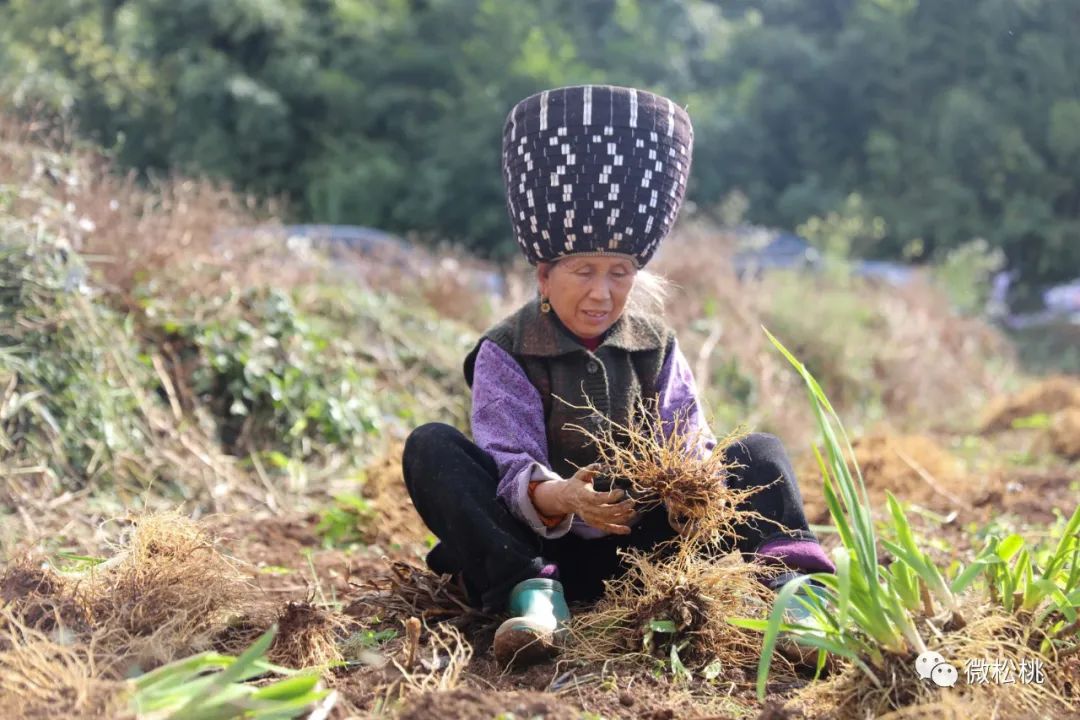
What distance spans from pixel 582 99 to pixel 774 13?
19.1 m

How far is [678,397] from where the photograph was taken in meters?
2.73

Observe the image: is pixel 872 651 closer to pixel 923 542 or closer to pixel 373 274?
pixel 923 542

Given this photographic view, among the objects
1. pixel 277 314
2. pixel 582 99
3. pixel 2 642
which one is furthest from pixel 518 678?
pixel 277 314

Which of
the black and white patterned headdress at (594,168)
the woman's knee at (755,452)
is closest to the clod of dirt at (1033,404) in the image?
the woman's knee at (755,452)

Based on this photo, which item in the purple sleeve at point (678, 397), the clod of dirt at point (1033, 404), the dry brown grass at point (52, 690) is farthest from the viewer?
the clod of dirt at point (1033, 404)

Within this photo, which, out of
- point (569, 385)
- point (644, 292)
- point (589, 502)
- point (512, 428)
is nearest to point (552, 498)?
point (589, 502)

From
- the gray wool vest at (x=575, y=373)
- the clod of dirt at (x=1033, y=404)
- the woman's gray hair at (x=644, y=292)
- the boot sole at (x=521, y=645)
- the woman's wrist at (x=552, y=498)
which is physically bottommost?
the clod of dirt at (x=1033, y=404)

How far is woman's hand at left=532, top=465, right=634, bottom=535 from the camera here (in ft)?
7.34

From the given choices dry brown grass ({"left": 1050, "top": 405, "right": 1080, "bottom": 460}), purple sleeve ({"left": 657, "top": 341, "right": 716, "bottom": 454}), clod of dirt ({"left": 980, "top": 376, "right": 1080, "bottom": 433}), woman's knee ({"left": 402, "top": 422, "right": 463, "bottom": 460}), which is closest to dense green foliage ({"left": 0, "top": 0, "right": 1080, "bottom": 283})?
clod of dirt ({"left": 980, "top": 376, "right": 1080, "bottom": 433})

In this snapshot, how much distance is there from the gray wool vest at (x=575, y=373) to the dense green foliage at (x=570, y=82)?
527 inches

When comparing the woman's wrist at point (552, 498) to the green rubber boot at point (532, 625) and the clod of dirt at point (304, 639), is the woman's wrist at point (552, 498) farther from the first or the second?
the clod of dirt at point (304, 639)

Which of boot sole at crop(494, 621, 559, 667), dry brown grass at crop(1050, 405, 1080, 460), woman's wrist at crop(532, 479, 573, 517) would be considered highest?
woman's wrist at crop(532, 479, 573, 517)

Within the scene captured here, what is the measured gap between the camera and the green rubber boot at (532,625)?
2.19 metres

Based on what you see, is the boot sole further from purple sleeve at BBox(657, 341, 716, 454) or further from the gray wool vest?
purple sleeve at BBox(657, 341, 716, 454)
